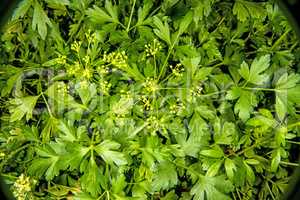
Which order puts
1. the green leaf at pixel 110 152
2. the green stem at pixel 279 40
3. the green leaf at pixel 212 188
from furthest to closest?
the green stem at pixel 279 40
the green leaf at pixel 212 188
the green leaf at pixel 110 152

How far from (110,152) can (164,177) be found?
0.19 metres

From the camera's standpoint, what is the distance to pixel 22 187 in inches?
54.4

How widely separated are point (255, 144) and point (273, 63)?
0.30 m

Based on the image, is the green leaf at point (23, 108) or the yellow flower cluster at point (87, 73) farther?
the green leaf at point (23, 108)

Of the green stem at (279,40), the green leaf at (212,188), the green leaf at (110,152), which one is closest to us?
the green leaf at (110,152)

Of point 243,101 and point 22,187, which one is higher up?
point 243,101

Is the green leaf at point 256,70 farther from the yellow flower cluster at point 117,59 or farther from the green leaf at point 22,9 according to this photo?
the green leaf at point 22,9

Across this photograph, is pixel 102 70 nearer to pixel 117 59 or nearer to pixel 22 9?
pixel 117 59

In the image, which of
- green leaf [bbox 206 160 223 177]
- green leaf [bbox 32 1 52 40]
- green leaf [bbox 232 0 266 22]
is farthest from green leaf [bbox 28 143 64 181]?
green leaf [bbox 232 0 266 22]

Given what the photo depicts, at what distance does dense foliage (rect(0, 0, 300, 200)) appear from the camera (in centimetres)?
132

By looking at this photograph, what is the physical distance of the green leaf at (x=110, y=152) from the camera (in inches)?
50.2

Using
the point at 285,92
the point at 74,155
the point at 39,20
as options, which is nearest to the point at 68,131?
the point at 74,155

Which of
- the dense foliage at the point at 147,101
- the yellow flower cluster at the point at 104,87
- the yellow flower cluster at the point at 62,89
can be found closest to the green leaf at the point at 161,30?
the dense foliage at the point at 147,101

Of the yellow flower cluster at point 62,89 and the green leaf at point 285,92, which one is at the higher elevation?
the yellow flower cluster at point 62,89
